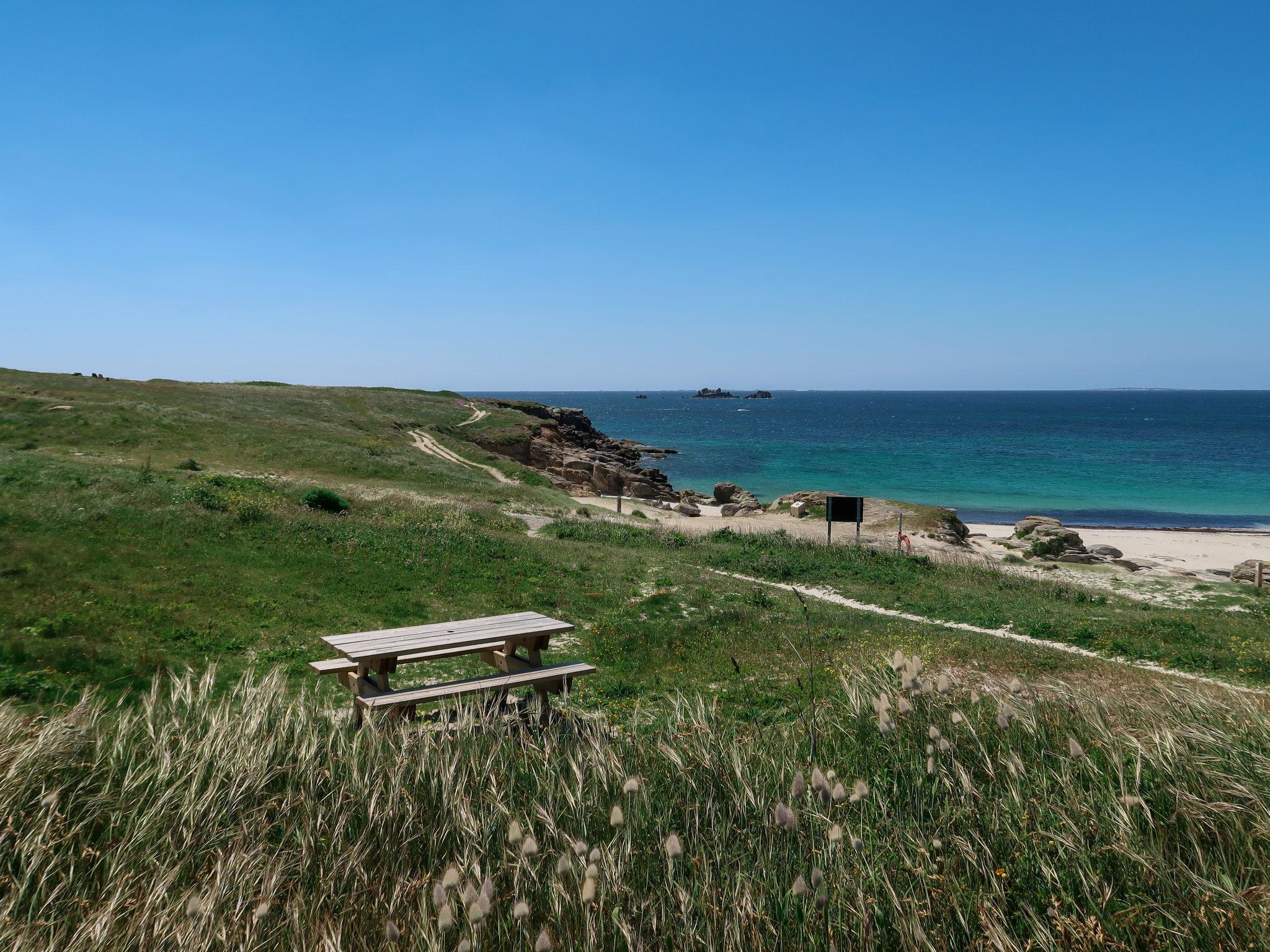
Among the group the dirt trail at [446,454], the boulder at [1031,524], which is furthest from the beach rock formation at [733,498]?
the boulder at [1031,524]

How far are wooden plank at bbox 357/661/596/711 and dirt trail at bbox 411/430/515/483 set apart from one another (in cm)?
3267

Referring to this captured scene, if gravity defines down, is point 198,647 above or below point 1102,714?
below

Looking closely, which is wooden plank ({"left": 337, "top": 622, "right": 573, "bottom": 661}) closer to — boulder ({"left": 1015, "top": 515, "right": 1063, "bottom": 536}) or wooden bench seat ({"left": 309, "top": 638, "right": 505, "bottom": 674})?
wooden bench seat ({"left": 309, "top": 638, "right": 505, "bottom": 674})

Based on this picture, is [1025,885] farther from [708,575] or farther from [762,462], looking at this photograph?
[762,462]

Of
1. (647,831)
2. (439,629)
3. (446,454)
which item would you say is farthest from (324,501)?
(446,454)

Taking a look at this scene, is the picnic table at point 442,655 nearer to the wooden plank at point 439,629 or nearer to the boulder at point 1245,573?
the wooden plank at point 439,629

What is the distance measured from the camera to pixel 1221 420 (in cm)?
15238

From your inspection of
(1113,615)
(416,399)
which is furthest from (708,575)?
(416,399)

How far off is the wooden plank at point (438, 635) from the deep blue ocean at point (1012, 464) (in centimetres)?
4948

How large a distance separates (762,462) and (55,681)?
80914 mm

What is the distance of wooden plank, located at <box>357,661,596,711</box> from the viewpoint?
7.16 meters

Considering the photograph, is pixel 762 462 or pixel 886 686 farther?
pixel 762 462

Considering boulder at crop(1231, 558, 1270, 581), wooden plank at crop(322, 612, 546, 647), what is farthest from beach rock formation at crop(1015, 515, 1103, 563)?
wooden plank at crop(322, 612, 546, 647)

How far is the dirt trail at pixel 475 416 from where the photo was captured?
5945cm
